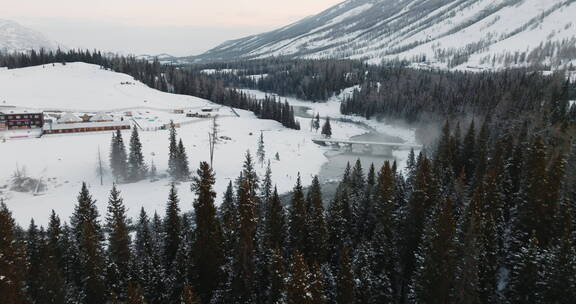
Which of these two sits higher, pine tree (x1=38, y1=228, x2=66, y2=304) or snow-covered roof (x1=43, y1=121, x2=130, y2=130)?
snow-covered roof (x1=43, y1=121, x2=130, y2=130)

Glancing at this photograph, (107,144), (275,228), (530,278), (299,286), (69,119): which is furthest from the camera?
(69,119)

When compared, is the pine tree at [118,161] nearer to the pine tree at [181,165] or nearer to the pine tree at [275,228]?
the pine tree at [181,165]

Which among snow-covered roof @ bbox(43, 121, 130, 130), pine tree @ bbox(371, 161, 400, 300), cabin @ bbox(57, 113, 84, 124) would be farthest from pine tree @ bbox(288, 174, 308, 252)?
cabin @ bbox(57, 113, 84, 124)

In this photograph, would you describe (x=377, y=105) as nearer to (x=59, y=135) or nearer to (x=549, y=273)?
(x=59, y=135)

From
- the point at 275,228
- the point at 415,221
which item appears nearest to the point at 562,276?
the point at 415,221

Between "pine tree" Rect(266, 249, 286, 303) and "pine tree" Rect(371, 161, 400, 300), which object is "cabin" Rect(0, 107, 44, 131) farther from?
"pine tree" Rect(266, 249, 286, 303)

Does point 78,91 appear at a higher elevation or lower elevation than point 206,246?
higher

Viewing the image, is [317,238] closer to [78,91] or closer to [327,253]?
[327,253]
